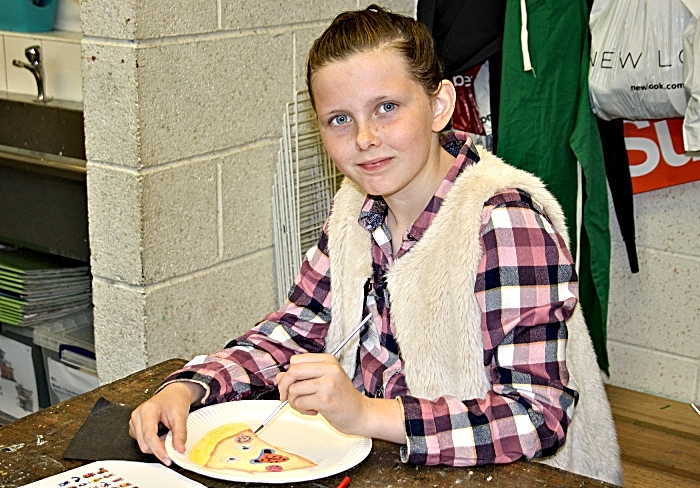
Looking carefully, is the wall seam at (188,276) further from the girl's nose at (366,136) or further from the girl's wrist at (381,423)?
the girl's wrist at (381,423)

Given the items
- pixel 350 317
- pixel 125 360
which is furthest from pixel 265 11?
pixel 350 317

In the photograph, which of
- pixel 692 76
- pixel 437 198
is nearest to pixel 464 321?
pixel 437 198

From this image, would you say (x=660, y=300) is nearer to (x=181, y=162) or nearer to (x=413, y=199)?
(x=181, y=162)

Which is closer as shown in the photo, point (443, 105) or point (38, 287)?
point (443, 105)

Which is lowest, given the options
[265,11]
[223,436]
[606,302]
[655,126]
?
[606,302]

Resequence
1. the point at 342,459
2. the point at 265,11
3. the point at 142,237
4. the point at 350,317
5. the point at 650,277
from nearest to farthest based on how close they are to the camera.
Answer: the point at 342,459 < the point at 350,317 < the point at 142,237 < the point at 265,11 < the point at 650,277

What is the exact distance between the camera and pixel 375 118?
1.33 meters

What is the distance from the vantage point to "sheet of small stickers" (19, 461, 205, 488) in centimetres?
106

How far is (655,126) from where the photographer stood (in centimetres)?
275

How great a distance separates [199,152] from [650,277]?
1.58 meters

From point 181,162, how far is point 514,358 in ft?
3.73

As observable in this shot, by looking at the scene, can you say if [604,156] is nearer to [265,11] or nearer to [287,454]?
[265,11]

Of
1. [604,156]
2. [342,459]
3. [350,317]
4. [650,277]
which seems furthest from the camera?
[650,277]

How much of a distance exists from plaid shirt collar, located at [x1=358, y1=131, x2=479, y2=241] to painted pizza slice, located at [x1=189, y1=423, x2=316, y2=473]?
0.41 m
